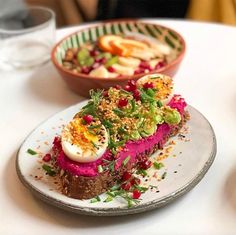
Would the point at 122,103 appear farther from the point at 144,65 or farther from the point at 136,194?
the point at 144,65

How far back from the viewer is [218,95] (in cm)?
124

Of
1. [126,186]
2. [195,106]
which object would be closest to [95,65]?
[195,106]

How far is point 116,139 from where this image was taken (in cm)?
91

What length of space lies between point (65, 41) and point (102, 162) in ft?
2.04

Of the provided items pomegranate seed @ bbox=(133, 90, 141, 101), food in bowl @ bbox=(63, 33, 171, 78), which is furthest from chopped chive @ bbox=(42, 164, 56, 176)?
food in bowl @ bbox=(63, 33, 171, 78)

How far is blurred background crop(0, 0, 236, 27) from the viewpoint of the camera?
1986mm

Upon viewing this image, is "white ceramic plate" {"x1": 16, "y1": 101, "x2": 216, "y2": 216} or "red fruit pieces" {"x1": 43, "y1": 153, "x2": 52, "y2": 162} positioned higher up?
"white ceramic plate" {"x1": 16, "y1": 101, "x2": 216, "y2": 216}

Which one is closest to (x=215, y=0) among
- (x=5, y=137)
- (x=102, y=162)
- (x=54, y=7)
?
(x=54, y=7)

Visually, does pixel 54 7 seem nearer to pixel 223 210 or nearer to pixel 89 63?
pixel 89 63

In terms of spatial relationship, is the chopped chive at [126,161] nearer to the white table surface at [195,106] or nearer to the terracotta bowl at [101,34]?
the white table surface at [195,106]

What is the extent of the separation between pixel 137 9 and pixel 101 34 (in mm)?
681

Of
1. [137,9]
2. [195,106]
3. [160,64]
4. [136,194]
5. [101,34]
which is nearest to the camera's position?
[136,194]

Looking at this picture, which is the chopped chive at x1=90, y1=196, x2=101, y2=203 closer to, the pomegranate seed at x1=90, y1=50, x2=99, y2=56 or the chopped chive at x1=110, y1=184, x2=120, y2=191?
the chopped chive at x1=110, y1=184, x2=120, y2=191

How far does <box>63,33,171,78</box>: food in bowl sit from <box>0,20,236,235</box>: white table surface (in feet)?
0.23
